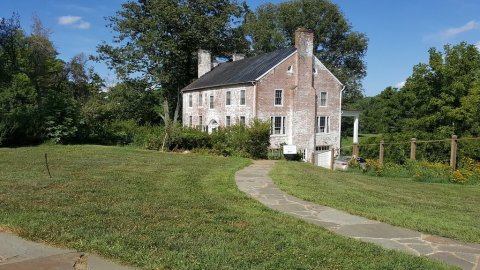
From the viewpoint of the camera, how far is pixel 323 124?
35.9 m

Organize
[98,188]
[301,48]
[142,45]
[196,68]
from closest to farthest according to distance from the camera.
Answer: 1. [98,188]
2. [301,48]
3. [142,45]
4. [196,68]

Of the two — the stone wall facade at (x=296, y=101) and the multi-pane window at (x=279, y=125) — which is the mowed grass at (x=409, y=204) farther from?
the multi-pane window at (x=279, y=125)

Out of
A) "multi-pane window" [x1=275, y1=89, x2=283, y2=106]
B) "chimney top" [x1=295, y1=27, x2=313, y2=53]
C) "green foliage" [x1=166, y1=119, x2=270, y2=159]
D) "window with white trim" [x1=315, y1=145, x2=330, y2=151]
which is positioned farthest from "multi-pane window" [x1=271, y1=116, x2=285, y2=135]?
"green foliage" [x1=166, y1=119, x2=270, y2=159]

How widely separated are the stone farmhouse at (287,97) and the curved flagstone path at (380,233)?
2329cm

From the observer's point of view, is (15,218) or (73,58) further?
(73,58)

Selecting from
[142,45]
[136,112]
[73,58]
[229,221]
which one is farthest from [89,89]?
[229,221]

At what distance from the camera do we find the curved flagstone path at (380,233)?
4770mm

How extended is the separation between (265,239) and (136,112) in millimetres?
44039

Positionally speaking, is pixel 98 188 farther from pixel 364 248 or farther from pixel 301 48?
pixel 301 48

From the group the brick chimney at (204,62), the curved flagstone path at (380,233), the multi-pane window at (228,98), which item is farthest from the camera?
the brick chimney at (204,62)

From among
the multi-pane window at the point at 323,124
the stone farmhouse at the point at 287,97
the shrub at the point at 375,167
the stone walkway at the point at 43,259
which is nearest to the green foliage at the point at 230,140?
the shrub at the point at 375,167

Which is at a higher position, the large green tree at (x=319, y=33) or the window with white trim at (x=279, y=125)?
the large green tree at (x=319, y=33)

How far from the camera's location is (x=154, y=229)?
17.0 feet

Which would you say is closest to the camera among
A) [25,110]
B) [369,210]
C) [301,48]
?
[369,210]
